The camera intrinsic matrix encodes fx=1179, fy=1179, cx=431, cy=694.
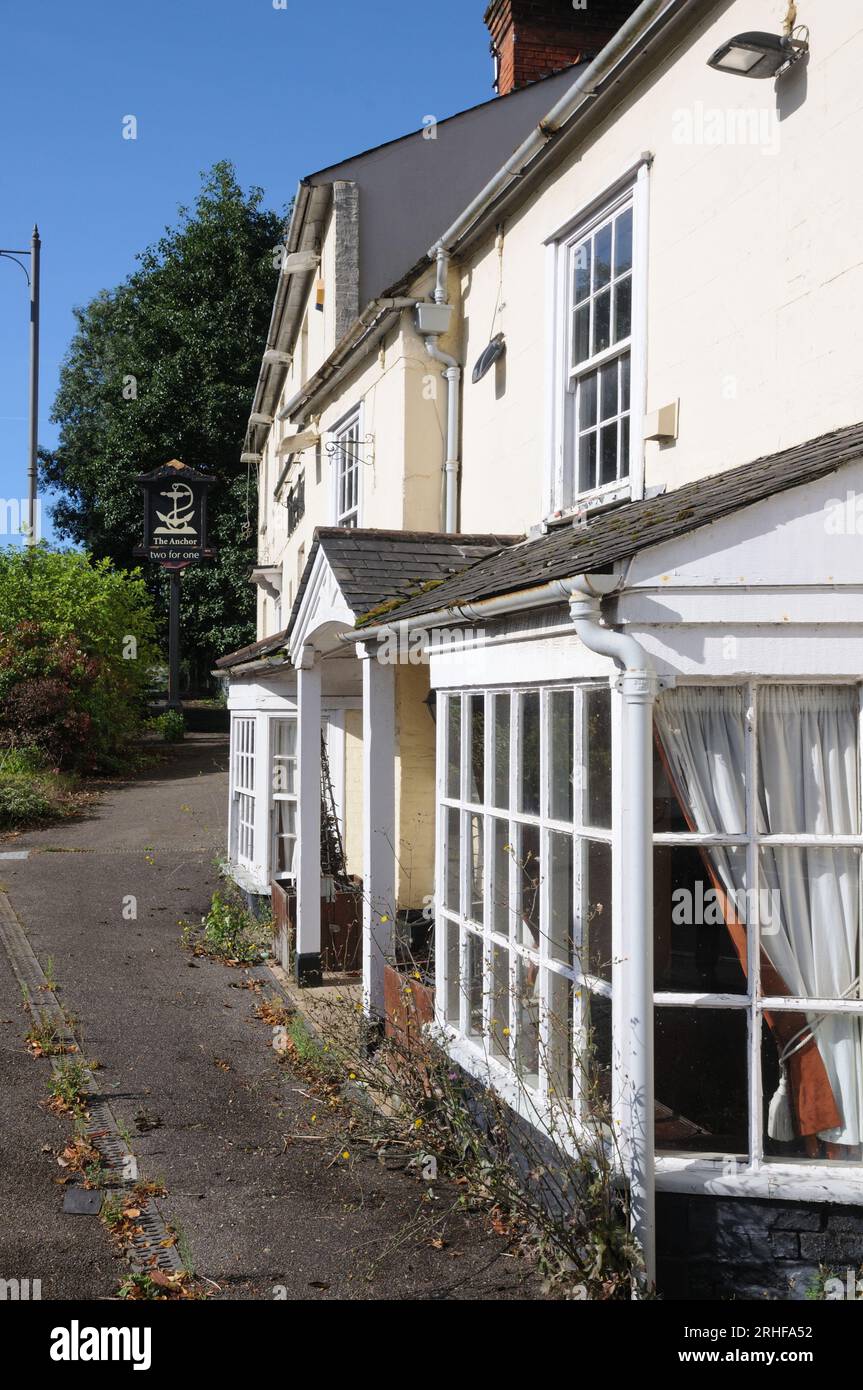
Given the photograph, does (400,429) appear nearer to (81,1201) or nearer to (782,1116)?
(81,1201)

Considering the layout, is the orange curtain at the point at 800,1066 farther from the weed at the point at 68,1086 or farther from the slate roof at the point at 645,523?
the weed at the point at 68,1086

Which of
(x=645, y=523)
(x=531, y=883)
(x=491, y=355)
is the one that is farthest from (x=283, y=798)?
(x=645, y=523)

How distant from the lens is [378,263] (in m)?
14.2

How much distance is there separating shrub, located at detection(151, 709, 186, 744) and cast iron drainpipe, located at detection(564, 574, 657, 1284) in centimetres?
2372

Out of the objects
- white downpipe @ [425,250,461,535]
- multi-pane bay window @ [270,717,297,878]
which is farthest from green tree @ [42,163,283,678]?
white downpipe @ [425,250,461,535]

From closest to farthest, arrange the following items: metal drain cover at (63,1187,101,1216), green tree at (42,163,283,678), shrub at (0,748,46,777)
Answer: metal drain cover at (63,1187,101,1216)
shrub at (0,748,46,777)
green tree at (42,163,283,678)

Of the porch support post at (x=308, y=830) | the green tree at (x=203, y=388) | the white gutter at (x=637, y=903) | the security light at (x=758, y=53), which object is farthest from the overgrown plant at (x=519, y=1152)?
the green tree at (x=203, y=388)

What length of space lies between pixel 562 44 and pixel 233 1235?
12.8 meters

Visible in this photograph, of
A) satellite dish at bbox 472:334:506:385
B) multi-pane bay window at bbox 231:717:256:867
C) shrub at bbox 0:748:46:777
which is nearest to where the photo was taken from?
satellite dish at bbox 472:334:506:385

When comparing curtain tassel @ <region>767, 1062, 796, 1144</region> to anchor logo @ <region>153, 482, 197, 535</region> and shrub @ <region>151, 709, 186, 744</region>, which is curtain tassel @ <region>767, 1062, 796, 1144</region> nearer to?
anchor logo @ <region>153, 482, 197, 535</region>

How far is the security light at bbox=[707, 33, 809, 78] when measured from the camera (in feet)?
16.8

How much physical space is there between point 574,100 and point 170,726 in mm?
21613

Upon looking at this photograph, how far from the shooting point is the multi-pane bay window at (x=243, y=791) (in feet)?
43.1
